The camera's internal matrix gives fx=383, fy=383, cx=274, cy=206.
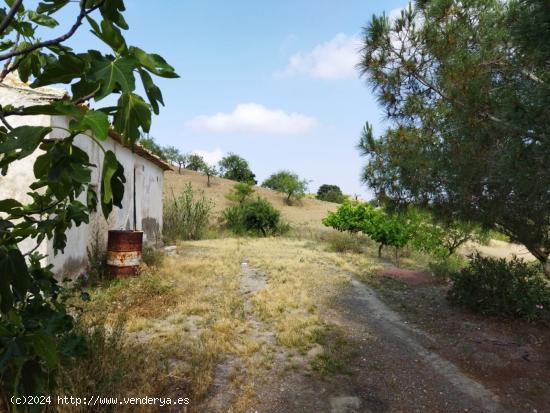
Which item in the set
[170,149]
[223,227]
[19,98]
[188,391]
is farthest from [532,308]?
[170,149]

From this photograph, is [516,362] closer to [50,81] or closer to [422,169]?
[422,169]

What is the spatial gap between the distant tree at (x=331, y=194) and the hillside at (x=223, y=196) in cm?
822

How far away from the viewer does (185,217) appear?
634 inches

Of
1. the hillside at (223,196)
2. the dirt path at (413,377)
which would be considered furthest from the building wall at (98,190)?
the hillside at (223,196)

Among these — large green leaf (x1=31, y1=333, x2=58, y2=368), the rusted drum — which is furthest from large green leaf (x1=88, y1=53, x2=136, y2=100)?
the rusted drum

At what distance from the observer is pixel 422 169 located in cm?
552

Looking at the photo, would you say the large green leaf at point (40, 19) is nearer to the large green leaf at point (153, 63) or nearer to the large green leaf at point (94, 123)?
the large green leaf at point (153, 63)

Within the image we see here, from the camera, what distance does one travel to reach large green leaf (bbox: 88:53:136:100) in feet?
2.66

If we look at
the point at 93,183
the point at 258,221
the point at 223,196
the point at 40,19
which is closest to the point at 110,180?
the point at 40,19

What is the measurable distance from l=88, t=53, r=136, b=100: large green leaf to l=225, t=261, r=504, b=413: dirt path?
308 centimetres

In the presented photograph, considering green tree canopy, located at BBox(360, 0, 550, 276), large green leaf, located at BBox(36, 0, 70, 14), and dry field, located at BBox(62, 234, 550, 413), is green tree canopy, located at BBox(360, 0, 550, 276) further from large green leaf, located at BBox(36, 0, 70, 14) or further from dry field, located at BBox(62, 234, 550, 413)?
large green leaf, located at BBox(36, 0, 70, 14)

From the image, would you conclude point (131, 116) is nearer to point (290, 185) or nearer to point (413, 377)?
point (413, 377)

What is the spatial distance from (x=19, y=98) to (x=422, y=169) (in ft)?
18.3

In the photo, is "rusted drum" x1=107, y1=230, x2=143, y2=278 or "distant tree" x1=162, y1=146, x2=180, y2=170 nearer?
"rusted drum" x1=107, y1=230, x2=143, y2=278
